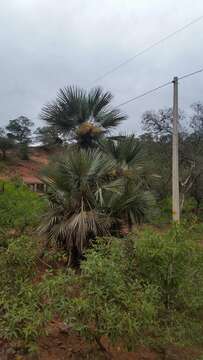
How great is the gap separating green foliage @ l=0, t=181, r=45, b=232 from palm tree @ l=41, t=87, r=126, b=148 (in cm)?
230

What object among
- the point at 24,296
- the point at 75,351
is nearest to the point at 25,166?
the point at 75,351

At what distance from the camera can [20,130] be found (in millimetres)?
36438

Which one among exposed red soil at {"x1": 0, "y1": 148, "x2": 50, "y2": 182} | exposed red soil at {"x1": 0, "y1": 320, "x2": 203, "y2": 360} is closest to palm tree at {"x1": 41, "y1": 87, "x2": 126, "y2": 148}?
exposed red soil at {"x1": 0, "y1": 320, "x2": 203, "y2": 360}

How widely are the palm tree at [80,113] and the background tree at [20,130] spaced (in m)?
23.0

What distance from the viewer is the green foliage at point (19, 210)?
981 cm

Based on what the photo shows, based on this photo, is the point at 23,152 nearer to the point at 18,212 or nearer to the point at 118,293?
the point at 18,212

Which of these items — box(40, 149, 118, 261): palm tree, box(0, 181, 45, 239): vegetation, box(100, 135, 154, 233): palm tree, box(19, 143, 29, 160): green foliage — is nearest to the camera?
box(40, 149, 118, 261): palm tree

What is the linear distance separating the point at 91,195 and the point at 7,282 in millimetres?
4040

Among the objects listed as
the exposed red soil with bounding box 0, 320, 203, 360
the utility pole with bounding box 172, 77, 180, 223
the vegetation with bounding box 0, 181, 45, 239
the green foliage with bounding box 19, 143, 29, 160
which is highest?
the green foliage with bounding box 19, 143, 29, 160

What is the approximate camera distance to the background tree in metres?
35.4

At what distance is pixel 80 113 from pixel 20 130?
2528 cm

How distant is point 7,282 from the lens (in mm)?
4777

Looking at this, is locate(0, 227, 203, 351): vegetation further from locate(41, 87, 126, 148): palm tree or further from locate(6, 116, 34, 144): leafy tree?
locate(6, 116, 34, 144): leafy tree

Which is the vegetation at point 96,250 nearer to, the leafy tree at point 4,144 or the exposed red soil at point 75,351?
the exposed red soil at point 75,351
